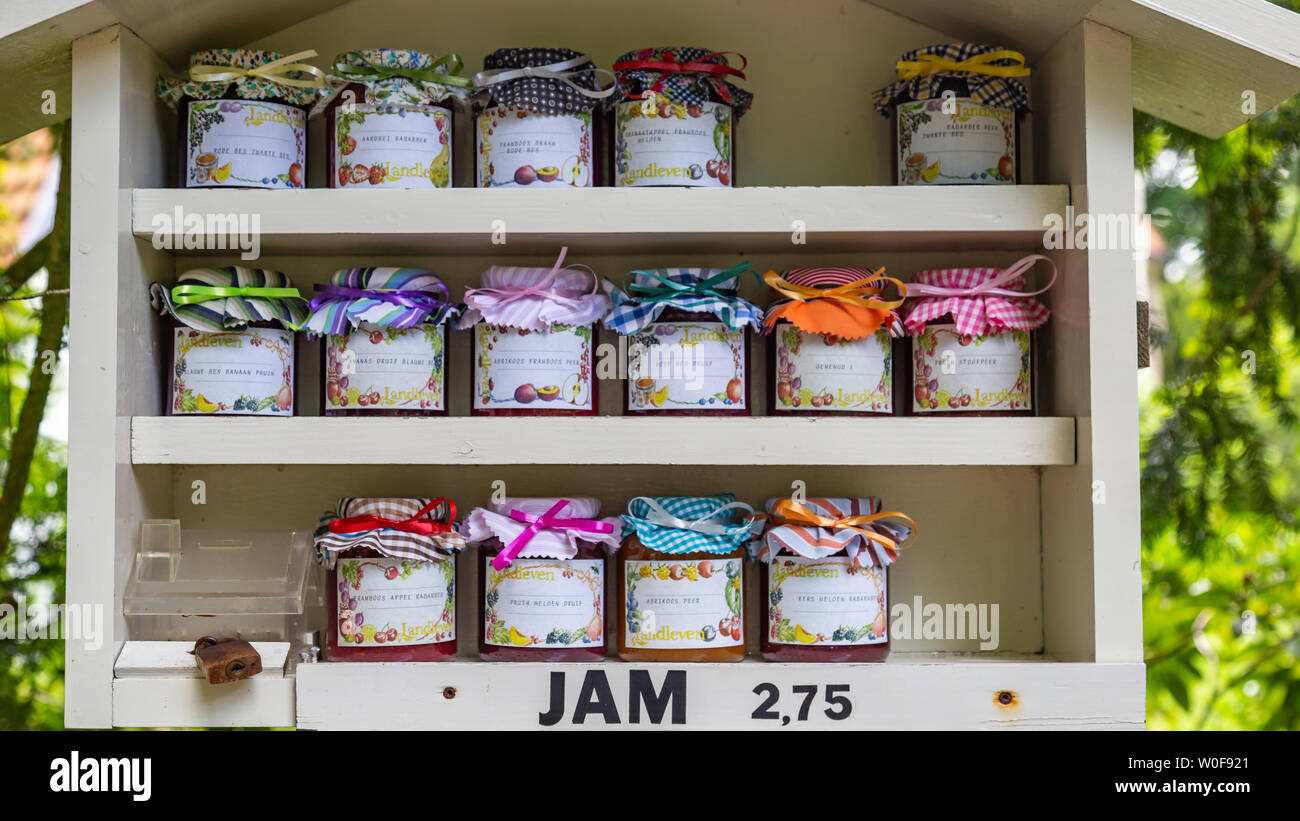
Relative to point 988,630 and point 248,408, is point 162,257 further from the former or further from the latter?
point 988,630

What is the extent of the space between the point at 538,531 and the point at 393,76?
51 centimetres

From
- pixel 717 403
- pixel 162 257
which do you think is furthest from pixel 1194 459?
pixel 162 257

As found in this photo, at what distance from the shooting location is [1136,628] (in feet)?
3.71

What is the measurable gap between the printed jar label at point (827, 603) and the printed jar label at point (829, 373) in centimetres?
17

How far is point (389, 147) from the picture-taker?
3.93 feet

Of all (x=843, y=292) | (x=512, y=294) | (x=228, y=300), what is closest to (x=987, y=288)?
(x=843, y=292)

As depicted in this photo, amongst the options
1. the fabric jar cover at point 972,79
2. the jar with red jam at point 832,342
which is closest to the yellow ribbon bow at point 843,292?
the jar with red jam at point 832,342

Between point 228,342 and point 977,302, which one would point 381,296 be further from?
point 977,302

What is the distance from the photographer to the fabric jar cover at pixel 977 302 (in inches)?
46.5

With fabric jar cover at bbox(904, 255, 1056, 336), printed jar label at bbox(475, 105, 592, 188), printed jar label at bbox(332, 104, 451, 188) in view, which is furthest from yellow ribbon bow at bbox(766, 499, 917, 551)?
printed jar label at bbox(332, 104, 451, 188)

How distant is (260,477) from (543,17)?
66cm

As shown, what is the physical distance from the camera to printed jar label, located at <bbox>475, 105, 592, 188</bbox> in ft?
3.94

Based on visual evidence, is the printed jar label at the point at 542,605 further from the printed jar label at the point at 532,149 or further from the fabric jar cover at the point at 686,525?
the printed jar label at the point at 532,149

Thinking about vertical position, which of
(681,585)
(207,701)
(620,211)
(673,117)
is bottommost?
(207,701)
